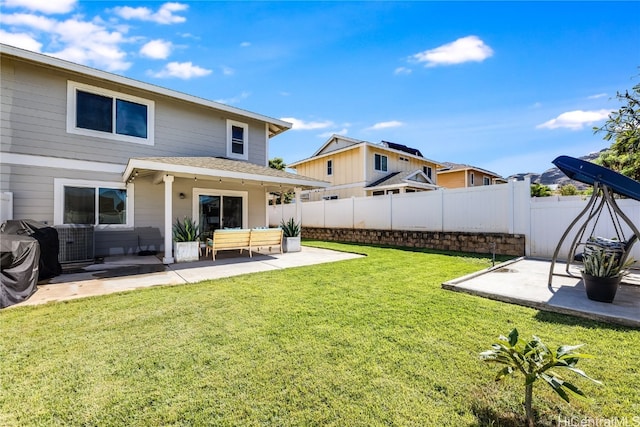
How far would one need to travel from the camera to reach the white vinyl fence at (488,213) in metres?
8.00

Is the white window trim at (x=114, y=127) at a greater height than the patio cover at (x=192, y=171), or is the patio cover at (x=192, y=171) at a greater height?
the white window trim at (x=114, y=127)

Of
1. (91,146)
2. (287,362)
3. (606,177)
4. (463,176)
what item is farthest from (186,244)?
(463,176)

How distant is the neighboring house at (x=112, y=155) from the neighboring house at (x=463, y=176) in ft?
67.0

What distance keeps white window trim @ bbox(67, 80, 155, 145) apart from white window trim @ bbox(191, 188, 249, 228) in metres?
2.45

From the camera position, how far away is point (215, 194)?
1136 cm

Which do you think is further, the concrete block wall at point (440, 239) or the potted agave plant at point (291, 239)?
the potted agave plant at point (291, 239)

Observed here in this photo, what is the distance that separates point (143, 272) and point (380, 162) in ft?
56.9

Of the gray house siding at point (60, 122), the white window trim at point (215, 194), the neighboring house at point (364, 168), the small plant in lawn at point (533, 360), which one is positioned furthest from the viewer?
the neighboring house at point (364, 168)

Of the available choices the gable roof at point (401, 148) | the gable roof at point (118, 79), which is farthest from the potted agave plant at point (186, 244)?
the gable roof at point (401, 148)

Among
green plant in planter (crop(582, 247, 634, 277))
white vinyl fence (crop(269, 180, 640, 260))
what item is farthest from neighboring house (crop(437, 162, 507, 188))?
green plant in planter (crop(582, 247, 634, 277))

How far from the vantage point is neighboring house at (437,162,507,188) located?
26.1 metres

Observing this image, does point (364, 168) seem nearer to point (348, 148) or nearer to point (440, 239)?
point (348, 148)

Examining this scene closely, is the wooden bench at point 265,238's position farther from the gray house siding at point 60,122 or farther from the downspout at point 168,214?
the gray house siding at point 60,122

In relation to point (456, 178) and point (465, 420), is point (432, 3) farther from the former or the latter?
point (456, 178)
